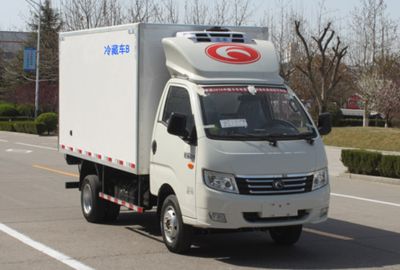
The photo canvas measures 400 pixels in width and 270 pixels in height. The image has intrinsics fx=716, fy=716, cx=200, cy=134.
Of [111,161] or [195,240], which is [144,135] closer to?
[111,161]

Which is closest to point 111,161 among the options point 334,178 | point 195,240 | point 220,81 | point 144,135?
point 144,135

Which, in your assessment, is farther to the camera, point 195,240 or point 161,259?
point 195,240

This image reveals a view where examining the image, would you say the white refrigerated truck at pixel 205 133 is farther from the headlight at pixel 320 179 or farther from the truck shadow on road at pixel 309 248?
the truck shadow on road at pixel 309 248

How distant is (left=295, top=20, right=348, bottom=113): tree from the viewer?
36594 millimetres

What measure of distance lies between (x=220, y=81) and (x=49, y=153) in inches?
767

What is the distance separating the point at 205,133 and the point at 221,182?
60cm

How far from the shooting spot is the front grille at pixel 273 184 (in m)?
8.04

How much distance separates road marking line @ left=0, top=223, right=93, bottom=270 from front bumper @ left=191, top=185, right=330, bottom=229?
1379 mm

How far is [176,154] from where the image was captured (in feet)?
28.0

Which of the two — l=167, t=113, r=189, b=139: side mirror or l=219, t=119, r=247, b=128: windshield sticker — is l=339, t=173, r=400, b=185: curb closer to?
l=219, t=119, r=247, b=128: windshield sticker

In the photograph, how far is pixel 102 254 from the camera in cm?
868

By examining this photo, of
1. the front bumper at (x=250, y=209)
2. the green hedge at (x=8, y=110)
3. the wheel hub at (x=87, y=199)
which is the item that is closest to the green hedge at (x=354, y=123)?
the green hedge at (x=8, y=110)

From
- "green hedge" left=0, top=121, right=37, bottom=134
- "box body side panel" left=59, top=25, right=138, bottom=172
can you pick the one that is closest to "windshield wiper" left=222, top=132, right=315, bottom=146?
"box body side panel" left=59, top=25, right=138, bottom=172

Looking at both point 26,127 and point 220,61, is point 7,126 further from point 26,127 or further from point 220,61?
point 220,61
